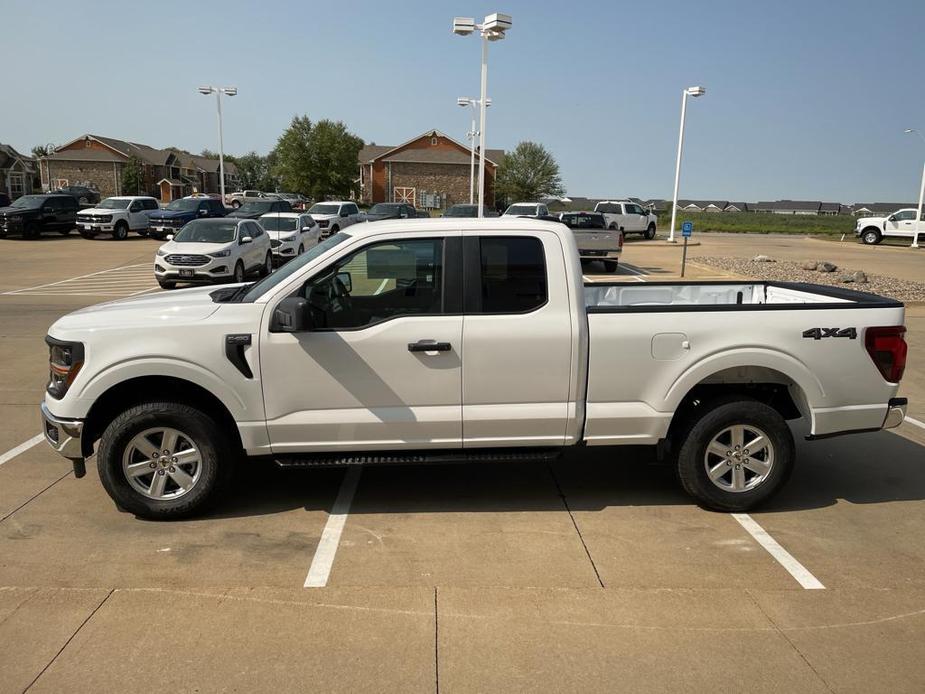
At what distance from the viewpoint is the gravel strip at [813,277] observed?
56.5ft

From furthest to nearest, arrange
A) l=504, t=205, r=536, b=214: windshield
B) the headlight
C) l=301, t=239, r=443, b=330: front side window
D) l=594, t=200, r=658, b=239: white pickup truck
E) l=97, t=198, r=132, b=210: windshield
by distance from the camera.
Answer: l=594, t=200, r=658, b=239: white pickup truck, l=97, t=198, r=132, b=210: windshield, l=504, t=205, r=536, b=214: windshield, l=301, t=239, r=443, b=330: front side window, the headlight

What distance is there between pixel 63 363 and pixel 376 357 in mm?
1932

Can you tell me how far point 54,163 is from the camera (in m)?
82.8

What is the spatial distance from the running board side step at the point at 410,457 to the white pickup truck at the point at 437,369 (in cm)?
1

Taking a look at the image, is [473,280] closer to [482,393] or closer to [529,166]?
[482,393]

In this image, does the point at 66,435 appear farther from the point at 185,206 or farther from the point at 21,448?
the point at 185,206

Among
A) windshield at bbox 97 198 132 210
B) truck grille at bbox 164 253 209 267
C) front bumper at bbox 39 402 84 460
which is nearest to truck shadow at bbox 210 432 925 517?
front bumper at bbox 39 402 84 460

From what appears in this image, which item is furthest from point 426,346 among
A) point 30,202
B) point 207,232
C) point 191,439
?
point 30,202

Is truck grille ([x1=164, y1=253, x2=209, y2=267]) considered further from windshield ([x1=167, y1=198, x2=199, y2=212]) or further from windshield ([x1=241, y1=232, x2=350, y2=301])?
windshield ([x1=167, y1=198, x2=199, y2=212])

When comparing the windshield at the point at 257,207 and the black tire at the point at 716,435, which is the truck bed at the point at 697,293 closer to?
the black tire at the point at 716,435

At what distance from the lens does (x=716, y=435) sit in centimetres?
491

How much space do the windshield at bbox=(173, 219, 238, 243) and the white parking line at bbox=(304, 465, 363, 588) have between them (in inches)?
560

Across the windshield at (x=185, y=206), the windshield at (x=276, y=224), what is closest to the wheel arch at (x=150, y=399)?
the windshield at (x=276, y=224)

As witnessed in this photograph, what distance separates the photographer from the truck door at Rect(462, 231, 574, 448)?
4.64 meters
